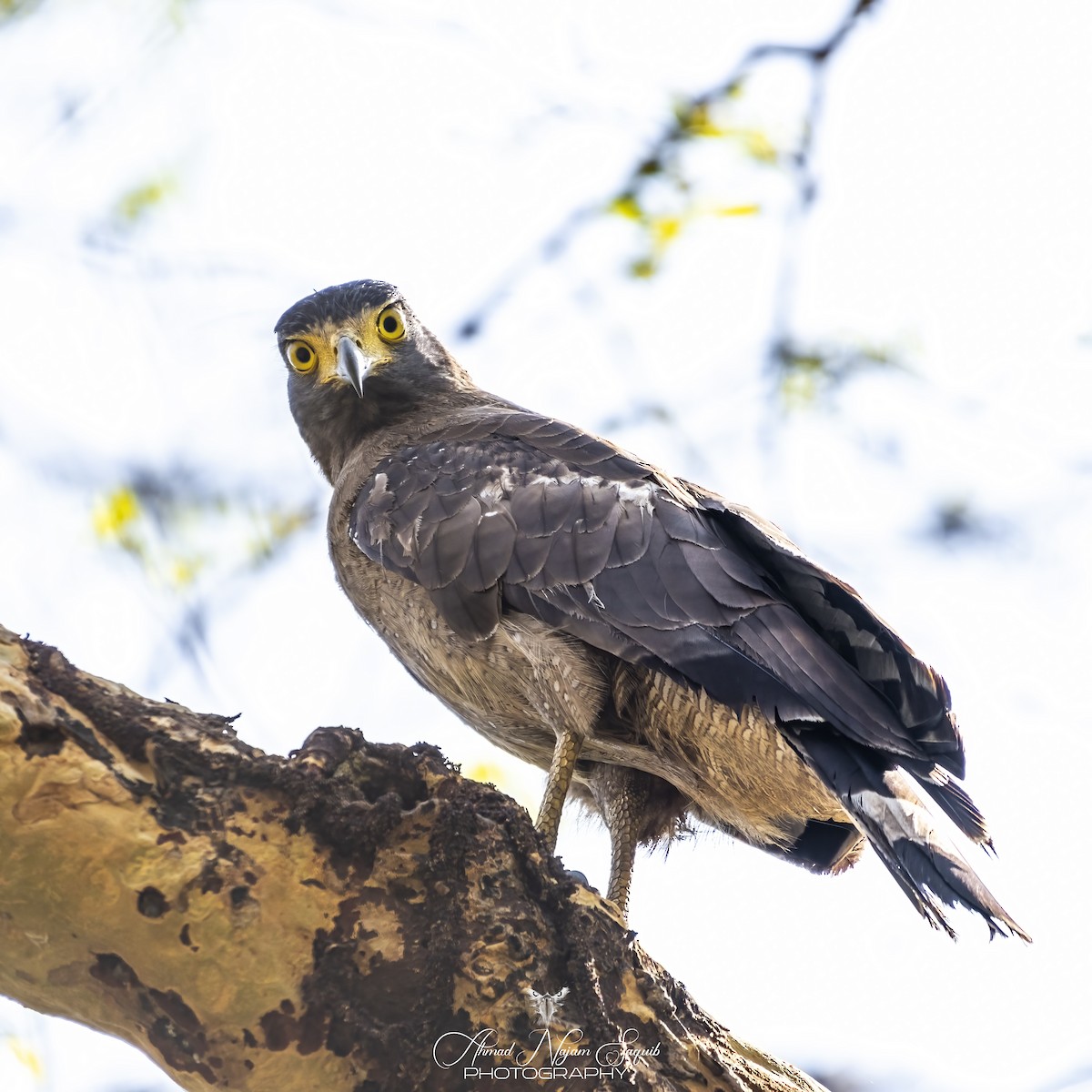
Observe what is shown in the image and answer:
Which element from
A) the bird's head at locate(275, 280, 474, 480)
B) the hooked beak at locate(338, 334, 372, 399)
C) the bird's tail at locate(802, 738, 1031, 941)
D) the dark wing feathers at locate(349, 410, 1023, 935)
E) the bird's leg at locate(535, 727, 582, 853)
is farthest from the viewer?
the bird's head at locate(275, 280, 474, 480)

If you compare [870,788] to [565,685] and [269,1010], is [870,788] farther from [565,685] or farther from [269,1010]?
[269,1010]

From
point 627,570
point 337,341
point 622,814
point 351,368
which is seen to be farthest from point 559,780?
point 337,341

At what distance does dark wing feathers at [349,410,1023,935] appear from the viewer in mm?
3770

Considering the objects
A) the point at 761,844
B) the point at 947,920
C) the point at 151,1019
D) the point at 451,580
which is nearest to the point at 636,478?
the point at 451,580

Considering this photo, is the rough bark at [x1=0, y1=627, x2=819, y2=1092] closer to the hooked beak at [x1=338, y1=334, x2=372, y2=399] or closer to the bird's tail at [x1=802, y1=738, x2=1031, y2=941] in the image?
the bird's tail at [x1=802, y1=738, x2=1031, y2=941]

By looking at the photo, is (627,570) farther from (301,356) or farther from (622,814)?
(301,356)

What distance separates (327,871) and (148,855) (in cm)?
42

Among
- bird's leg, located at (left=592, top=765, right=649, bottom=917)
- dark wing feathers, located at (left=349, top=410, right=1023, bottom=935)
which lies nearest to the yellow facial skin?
dark wing feathers, located at (left=349, top=410, right=1023, bottom=935)

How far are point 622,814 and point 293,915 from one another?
1.92m

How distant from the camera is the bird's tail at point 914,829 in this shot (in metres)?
3.38

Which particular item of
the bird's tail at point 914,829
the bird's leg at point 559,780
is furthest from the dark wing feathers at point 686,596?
the bird's leg at point 559,780

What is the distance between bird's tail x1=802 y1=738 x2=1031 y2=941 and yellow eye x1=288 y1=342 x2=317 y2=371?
10.2ft

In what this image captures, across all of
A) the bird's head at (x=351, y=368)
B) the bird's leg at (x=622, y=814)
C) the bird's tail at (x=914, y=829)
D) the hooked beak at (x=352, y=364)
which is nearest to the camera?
the bird's tail at (x=914, y=829)

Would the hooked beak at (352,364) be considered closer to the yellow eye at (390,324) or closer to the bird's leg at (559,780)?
the yellow eye at (390,324)
